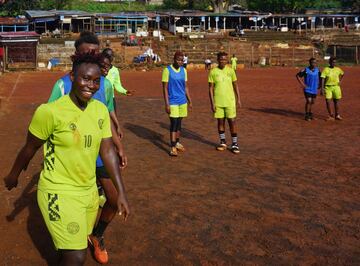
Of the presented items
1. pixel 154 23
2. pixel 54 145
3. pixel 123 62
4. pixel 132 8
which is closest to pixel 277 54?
pixel 123 62

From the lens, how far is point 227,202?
5.95 meters

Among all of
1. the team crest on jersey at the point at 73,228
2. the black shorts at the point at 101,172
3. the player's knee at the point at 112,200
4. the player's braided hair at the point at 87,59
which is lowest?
the player's knee at the point at 112,200

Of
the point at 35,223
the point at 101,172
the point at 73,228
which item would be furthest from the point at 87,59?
the point at 35,223

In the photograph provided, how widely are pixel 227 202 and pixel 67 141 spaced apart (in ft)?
10.7

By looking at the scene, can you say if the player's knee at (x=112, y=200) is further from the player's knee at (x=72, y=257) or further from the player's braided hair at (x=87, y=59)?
the player's braided hair at (x=87, y=59)

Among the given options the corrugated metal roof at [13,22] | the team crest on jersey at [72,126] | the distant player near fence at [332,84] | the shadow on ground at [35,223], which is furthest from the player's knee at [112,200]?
the corrugated metal roof at [13,22]

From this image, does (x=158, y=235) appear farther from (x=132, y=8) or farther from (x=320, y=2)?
(x=320, y=2)

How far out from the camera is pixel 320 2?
7856 cm

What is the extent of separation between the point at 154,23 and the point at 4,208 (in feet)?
184

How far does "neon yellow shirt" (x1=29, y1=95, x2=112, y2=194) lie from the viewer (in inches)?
122

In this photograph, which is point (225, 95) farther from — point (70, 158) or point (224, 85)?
point (70, 158)

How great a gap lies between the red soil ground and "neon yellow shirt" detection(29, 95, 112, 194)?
1.46 meters

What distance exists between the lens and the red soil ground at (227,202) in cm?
452

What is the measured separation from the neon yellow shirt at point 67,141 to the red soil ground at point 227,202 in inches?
57.5
